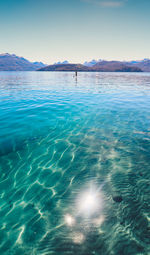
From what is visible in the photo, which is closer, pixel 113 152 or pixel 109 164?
pixel 109 164

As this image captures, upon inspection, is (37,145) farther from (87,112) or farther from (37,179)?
(87,112)

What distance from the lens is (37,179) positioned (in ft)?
18.5

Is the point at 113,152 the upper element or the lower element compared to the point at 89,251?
upper

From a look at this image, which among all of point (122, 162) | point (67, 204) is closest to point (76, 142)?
point (122, 162)

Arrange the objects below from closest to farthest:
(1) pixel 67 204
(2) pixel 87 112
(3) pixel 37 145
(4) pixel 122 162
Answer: (1) pixel 67 204, (4) pixel 122 162, (3) pixel 37 145, (2) pixel 87 112

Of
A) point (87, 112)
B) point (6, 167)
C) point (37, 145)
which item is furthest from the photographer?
point (87, 112)

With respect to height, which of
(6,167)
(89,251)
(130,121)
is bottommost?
(89,251)

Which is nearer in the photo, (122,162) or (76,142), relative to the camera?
(122,162)

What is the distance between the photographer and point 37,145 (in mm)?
7934

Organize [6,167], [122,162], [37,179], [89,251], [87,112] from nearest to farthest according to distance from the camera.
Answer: [89,251] < [37,179] < [6,167] < [122,162] < [87,112]

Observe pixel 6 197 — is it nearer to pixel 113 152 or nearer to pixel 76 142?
pixel 76 142

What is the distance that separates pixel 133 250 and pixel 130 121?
9856 millimetres

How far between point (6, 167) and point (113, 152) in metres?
5.89

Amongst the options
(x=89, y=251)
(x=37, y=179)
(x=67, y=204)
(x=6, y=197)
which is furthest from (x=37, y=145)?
(x=89, y=251)
